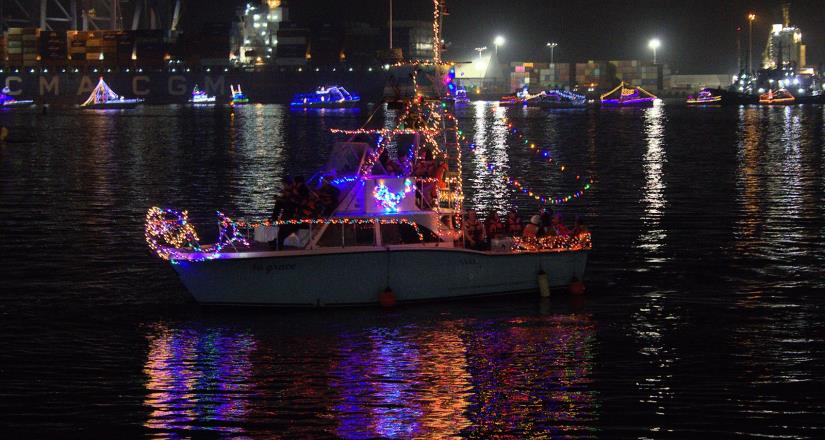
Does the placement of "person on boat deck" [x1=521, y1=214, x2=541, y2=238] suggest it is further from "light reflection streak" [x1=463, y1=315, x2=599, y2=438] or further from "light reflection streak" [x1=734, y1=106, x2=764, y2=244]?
"light reflection streak" [x1=734, y1=106, x2=764, y2=244]

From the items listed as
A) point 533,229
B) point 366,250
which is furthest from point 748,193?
point 366,250

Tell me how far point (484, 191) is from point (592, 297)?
24.2 meters

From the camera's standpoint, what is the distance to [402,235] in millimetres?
23172

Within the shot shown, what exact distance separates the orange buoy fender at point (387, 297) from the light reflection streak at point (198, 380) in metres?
2.76

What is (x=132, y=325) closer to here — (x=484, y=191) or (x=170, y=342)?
(x=170, y=342)

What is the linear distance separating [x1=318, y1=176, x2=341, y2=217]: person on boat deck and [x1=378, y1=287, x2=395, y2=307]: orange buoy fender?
1.85m

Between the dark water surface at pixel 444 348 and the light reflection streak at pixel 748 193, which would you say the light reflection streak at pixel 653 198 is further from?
the light reflection streak at pixel 748 193

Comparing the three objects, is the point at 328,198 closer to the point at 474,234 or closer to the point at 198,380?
the point at 474,234

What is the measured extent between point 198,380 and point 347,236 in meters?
4.89

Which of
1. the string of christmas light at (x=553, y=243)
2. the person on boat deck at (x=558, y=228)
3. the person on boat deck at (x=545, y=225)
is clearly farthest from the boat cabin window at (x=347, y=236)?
the person on boat deck at (x=558, y=228)

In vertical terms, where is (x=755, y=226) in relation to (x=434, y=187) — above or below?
below

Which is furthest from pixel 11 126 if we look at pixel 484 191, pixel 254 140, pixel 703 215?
pixel 703 215

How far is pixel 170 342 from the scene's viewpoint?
21609mm

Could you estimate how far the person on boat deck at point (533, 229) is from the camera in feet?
80.8
